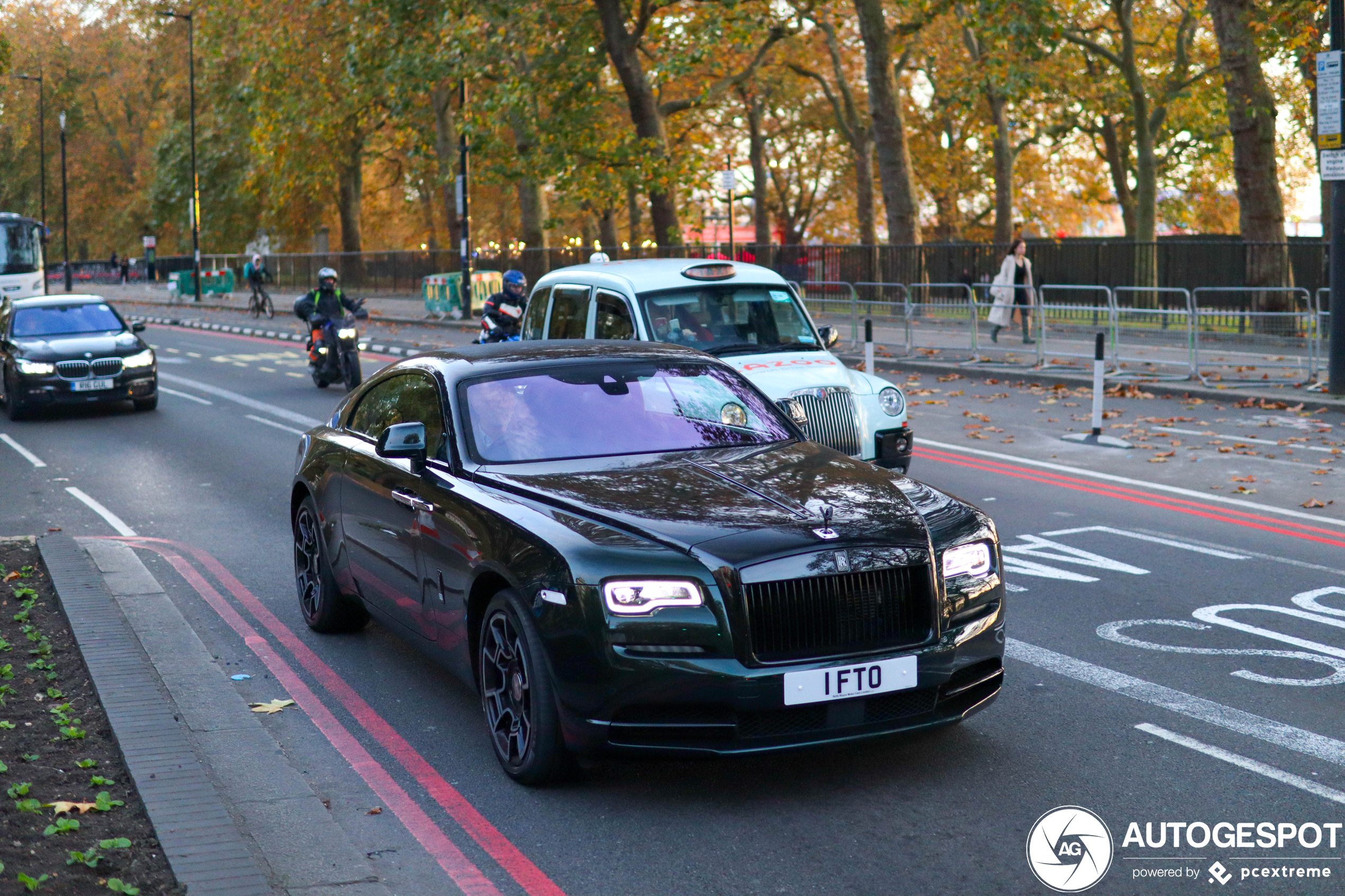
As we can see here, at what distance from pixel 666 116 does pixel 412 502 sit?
105 feet

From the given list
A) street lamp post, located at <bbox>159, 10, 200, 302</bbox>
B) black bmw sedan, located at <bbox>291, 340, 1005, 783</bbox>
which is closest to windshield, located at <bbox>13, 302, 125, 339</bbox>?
black bmw sedan, located at <bbox>291, 340, 1005, 783</bbox>

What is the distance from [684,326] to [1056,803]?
21.0 ft

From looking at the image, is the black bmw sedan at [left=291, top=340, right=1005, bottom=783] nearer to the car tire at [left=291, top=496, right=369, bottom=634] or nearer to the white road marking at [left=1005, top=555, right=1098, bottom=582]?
the car tire at [left=291, top=496, right=369, bottom=634]

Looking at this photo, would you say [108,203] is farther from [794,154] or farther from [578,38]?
[578,38]

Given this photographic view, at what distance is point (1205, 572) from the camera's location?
859 cm

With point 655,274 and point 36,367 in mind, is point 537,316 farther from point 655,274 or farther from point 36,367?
point 36,367

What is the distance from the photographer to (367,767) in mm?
5594

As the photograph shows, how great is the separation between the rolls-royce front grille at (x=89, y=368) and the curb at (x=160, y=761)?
11105 mm

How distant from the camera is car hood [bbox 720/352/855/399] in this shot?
1037 centimetres

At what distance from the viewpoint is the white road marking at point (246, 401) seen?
57.9ft

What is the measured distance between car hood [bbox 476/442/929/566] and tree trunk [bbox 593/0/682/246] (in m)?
26.9

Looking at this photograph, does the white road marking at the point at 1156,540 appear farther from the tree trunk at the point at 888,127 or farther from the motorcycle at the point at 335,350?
the tree trunk at the point at 888,127

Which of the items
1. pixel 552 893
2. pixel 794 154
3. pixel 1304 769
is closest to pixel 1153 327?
pixel 1304 769

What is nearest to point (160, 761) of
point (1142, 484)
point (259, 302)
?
point (1142, 484)
